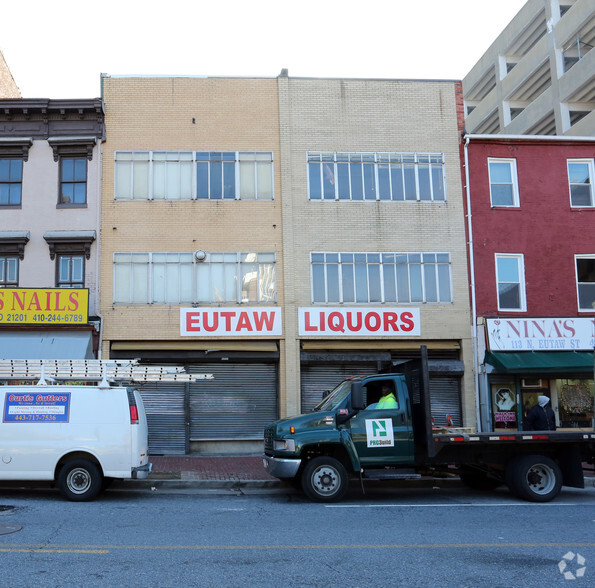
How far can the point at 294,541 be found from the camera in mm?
8133

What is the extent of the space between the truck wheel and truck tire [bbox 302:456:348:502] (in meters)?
2.52

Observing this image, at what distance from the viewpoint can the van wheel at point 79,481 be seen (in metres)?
11.1

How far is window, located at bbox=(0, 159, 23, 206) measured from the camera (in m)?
19.6

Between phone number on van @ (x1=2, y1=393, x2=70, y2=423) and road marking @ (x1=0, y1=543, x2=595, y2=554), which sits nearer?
road marking @ (x1=0, y1=543, x2=595, y2=554)

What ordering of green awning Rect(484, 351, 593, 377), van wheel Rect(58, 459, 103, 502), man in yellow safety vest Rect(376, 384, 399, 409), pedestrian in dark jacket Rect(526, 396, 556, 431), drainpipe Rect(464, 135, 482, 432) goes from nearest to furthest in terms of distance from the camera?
van wheel Rect(58, 459, 103, 502)
man in yellow safety vest Rect(376, 384, 399, 409)
pedestrian in dark jacket Rect(526, 396, 556, 431)
green awning Rect(484, 351, 593, 377)
drainpipe Rect(464, 135, 482, 432)

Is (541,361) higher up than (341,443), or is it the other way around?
(541,361)

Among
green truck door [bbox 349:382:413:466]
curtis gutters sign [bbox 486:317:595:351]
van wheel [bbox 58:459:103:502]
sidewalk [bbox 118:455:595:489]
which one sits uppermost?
curtis gutters sign [bbox 486:317:595:351]

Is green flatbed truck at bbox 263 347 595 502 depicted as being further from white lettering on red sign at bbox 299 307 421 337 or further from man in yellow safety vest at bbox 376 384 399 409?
white lettering on red sign at bbox 299 307 421 337

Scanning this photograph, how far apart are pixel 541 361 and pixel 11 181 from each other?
16.2 metres

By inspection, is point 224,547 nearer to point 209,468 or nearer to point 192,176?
point 209,468

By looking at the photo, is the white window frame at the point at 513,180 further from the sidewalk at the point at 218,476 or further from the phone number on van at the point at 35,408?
the phone number on van at the point at 35,408

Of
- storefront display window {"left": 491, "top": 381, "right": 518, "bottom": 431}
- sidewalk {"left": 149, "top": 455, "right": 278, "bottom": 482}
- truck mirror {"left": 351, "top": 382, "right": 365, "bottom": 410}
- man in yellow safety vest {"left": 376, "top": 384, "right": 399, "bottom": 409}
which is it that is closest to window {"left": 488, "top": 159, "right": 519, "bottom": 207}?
storefront display window {"left": 491, "top": 381, "right": 518, "bottom": 431}

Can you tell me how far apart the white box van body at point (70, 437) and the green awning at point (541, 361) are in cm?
1100

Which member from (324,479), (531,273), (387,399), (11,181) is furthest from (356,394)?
(11,181)
